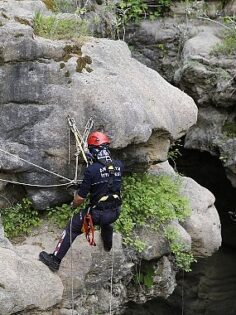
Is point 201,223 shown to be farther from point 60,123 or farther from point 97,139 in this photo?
point 60,123

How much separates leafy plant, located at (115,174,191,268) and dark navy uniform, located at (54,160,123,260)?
37.5 inches

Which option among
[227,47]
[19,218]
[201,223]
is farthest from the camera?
[227,47]

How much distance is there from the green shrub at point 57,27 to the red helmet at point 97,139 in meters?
2.49

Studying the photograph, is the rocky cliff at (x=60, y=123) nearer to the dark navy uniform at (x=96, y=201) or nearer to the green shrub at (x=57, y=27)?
the green shrub at (x=57, y=27)

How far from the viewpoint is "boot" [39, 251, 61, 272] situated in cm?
940

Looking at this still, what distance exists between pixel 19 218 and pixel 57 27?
3801 mm

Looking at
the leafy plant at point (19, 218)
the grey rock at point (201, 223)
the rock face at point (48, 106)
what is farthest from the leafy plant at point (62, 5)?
the grey rock at point (201, 223)

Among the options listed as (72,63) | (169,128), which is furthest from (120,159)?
(72,63)

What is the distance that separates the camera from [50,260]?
9.41m

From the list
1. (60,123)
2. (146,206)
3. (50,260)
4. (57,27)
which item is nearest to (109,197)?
(50,260)

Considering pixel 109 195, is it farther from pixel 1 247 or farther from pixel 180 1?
pixel 180 1

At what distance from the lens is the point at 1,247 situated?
344 inches

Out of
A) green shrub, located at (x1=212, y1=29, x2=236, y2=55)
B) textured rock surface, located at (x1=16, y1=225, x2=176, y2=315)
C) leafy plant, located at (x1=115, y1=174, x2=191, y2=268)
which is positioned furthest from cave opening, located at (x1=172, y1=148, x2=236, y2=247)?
textured rock surface, located at (x1=16, y1=225, x2=176, y2=315)

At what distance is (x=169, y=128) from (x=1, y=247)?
13.7ft
